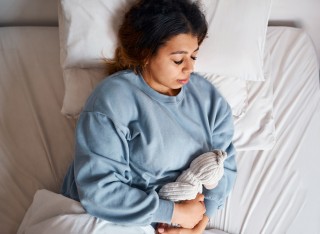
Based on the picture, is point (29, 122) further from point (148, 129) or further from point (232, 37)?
point (232, 37)

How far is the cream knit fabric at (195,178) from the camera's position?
99 centimetres

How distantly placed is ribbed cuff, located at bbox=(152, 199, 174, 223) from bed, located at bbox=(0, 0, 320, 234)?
0.22 metres

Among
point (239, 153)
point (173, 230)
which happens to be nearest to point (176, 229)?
point (173, 230)

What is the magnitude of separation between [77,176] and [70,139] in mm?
317

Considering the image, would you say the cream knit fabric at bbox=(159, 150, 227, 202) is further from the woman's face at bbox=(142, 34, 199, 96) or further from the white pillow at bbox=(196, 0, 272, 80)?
the white pillow at bbox=(196, 0, 272, 80)

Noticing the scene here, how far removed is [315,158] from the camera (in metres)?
1.25

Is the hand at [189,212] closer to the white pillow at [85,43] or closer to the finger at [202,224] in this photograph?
the finger at [202,224]

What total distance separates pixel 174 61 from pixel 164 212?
0.40 meters

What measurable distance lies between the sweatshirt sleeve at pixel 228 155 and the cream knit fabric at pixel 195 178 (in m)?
0.09

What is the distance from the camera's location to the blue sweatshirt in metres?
0.94

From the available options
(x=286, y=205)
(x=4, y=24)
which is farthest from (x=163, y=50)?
(x=4, y=24)

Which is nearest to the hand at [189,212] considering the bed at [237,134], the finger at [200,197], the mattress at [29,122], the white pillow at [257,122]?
the finger at [200,197]

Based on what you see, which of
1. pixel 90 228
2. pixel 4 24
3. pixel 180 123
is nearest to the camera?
pixel 90 228

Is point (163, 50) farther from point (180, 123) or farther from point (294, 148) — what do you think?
point (294, 148)
